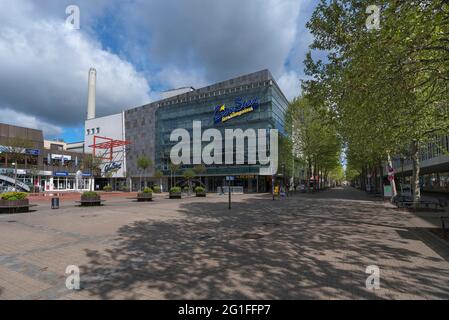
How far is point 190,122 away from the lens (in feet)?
206

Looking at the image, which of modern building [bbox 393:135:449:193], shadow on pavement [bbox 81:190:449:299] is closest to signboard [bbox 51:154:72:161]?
shadow on pavement [bbox 81:190:449:299]

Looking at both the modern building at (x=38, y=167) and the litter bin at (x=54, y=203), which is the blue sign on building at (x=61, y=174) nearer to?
the modern building at (x=38, y=167)

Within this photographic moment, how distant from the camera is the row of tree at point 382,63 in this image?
7371 mm

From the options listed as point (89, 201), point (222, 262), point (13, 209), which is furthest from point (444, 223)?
point (13, 209)

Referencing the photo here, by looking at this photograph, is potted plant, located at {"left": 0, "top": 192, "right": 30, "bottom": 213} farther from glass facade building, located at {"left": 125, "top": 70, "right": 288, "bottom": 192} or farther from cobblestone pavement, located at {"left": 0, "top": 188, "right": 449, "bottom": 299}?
glass facade building, located at {"left": 125, "top": 70, "right": 288, "bottom": 192}

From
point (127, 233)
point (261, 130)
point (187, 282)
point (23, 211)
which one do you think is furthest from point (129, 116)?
point (187, 282)

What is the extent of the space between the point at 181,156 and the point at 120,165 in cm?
2224

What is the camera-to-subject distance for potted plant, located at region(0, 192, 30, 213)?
16.9 meters

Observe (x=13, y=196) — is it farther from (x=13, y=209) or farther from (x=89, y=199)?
(x=89, y=199)

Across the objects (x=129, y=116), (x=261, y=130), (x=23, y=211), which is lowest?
(x=23, y=211)

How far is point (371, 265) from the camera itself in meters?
6.50

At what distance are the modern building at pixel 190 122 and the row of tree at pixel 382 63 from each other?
38.9 meters

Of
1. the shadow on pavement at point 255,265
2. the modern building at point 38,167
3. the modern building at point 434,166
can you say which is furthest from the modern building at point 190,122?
the shadow on pavement at point 255,265

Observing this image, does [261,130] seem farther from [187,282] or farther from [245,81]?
[187,282]
